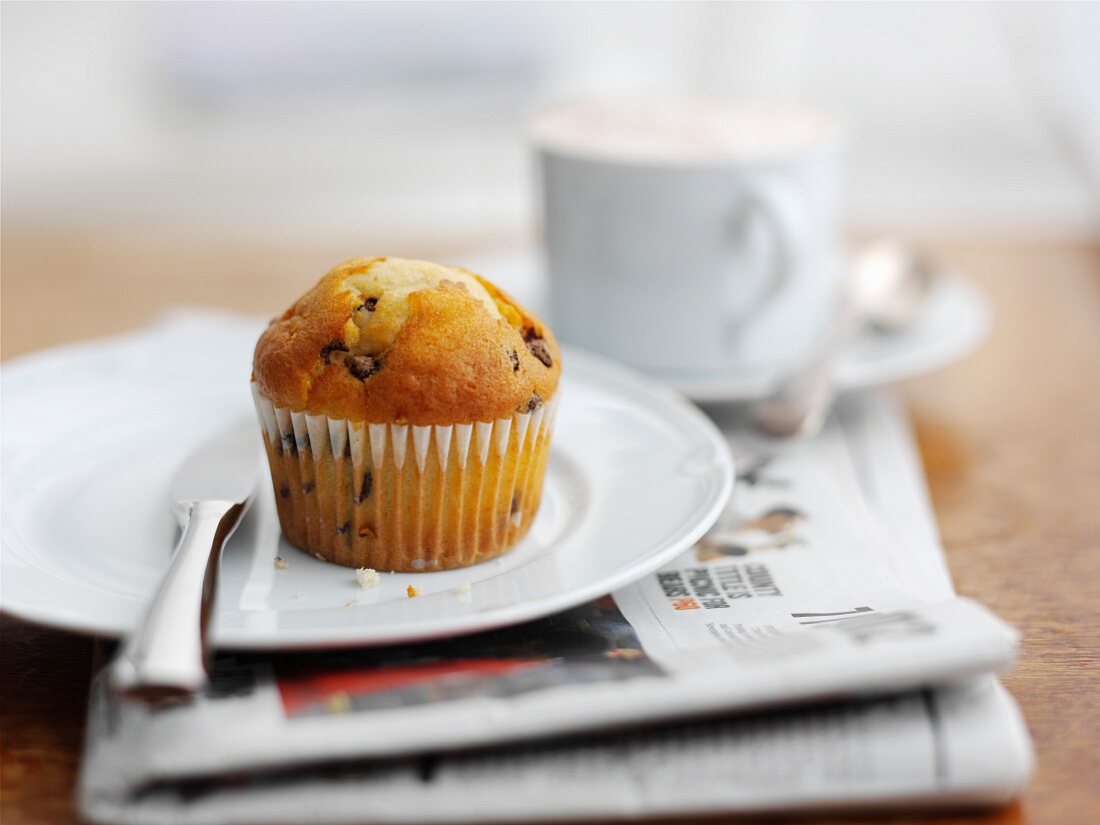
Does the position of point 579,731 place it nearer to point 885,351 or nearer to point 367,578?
point 367,578

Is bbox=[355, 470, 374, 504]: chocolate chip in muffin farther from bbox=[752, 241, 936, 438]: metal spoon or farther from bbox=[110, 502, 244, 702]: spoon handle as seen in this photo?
bbox=[752, 241, 936, 438]: metal spoon

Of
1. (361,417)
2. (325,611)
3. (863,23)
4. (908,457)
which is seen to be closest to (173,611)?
(325,611)

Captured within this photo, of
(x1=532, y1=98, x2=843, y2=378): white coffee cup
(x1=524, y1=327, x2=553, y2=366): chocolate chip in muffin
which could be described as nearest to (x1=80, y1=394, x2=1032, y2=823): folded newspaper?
(x1=524, y1=327, x2=553, y2=366): chocolate chip in muffin

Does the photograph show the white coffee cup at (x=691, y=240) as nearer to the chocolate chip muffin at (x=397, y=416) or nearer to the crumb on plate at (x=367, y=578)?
the chocolate chip muffin at (x=397, y=416)

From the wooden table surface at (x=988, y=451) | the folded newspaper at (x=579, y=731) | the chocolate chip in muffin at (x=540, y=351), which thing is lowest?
the wooden table surface at (x=988, y=451)

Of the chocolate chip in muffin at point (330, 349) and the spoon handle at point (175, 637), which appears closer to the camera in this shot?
the spoon handle at point (175, 637)

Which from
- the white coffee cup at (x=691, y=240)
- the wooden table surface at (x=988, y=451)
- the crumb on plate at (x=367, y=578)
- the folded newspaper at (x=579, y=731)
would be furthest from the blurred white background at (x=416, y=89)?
the folded newspaper at (x=579, y=731)
